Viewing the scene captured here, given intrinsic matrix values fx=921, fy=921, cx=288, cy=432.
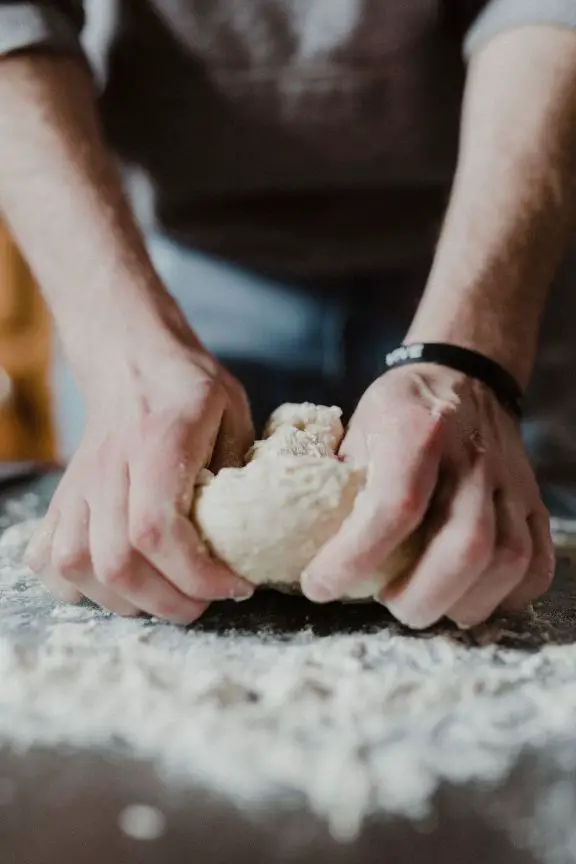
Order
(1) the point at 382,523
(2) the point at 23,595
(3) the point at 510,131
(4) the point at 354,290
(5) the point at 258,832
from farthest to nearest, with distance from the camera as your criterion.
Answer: (4) the point at 354,290
(3) the point at 510,131
(2) the point at 23,595
(1) the point at 382,523
(5) the point at 258,832

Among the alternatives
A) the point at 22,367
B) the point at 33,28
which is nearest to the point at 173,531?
the point at 33,28

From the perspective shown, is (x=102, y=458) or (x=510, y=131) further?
(x=510, y=131)

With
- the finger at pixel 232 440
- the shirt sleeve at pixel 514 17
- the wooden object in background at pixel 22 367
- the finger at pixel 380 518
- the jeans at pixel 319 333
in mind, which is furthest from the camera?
the wooden object in background at pixel 22 367

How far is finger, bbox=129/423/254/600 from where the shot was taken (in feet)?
1.69

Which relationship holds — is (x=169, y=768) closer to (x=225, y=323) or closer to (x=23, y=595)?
(x=23, y=595)

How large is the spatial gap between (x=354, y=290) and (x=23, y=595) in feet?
1.54

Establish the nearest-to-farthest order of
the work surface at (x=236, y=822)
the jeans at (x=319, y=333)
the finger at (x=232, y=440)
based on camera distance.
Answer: the work surface at (x=236, y=822)
the finger at (x=232, y=440)
the jeans at (x=319, y=333)

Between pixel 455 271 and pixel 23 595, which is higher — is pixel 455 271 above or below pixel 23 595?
above

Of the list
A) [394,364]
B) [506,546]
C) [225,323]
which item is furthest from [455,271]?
[225,323]

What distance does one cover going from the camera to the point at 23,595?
2.01 feet

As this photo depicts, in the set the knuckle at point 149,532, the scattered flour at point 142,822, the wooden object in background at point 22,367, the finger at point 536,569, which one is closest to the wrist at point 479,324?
the finger at point 536,569

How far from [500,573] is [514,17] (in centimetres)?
48

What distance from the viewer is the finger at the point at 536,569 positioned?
57cm

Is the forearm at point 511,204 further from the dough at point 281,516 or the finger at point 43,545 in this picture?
the finger at point 43,545
